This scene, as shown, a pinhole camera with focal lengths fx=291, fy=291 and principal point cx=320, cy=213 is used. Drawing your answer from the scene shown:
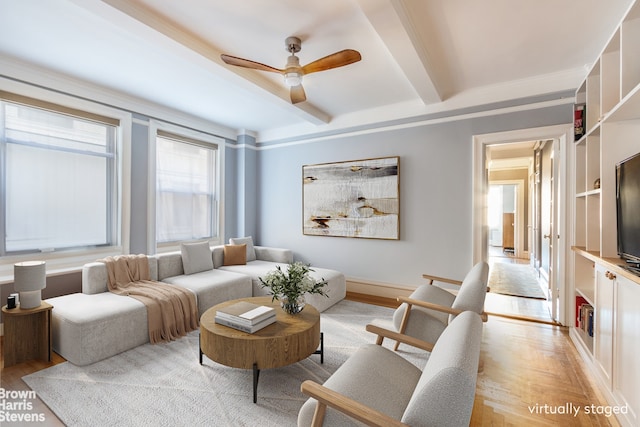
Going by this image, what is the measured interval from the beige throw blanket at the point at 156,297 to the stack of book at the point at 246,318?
2.96 ft

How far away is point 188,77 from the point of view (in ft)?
10.7

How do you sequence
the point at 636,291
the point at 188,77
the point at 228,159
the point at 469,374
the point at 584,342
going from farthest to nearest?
the point at 228,159 < the point at 188,77 < the point at 584,342 < the point at 636,291 < the point at 469,374

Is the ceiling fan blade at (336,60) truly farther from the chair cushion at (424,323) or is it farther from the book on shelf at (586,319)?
the book on shelf at (586,319)

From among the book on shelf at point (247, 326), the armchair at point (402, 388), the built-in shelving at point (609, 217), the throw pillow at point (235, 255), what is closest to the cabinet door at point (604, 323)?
the built-in shelving at point (609, 217)

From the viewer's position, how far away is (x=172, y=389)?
205 cm

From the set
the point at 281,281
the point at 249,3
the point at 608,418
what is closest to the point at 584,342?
the point at 608,418

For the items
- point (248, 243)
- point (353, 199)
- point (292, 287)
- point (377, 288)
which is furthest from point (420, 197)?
point (248, 243)

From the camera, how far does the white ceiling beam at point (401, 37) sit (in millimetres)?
1962

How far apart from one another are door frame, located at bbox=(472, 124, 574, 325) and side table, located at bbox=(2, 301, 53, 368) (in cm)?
435

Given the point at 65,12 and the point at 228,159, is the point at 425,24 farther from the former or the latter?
the point at 228,159

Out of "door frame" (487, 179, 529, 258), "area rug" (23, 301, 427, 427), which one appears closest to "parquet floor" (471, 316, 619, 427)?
"area rug" (23, 301, 427, 427)

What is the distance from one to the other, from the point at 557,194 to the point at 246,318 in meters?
3.70

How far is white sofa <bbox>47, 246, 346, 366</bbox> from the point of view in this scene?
7.73ft

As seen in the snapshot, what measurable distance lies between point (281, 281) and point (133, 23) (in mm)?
2272
